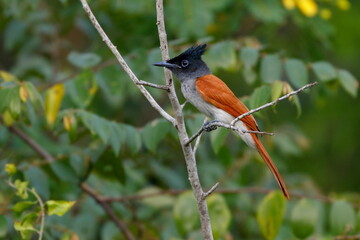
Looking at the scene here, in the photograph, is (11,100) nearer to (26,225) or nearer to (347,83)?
(26,225)

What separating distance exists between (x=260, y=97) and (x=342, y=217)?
3.17 feet

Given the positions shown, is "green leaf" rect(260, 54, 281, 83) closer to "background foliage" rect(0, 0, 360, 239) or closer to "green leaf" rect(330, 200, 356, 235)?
"background foliage" rect(0, 0, 360, 239)

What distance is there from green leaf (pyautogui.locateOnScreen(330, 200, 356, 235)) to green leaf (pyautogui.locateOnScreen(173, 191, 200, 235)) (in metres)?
0.88

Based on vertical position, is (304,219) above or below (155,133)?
below

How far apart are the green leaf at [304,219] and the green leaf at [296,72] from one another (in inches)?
31.0

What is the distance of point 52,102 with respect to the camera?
4504mm

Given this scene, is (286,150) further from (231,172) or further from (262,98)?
(262,98)

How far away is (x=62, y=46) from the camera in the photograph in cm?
719

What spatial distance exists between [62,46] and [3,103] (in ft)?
10.6

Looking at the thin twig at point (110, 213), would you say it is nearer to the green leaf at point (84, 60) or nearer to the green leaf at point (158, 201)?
the green leaf at point (158, 201)

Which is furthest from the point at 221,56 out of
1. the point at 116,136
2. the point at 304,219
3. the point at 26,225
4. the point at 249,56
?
the point at 26,225

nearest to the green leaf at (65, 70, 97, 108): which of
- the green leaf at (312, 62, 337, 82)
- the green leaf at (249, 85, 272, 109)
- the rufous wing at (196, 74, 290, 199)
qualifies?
the rufous wing at (196, 74, 290, 199)

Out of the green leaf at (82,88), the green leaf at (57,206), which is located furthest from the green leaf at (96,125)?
the green leaf at (57,206)

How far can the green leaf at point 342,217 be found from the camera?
438 cm
